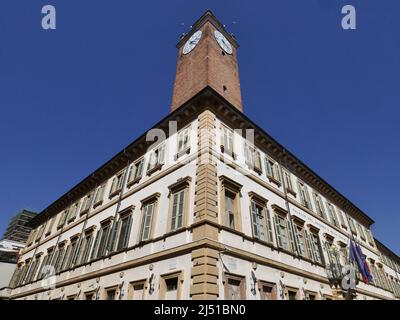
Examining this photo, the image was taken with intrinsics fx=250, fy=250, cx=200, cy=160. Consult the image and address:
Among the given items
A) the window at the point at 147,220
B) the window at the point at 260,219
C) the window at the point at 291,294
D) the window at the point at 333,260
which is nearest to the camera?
the window at the point at 291,294

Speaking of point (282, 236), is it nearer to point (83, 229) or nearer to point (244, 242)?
point (244, 242)

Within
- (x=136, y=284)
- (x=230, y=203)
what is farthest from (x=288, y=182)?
(x=136, y=284)

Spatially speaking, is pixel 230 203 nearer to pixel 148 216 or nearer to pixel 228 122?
pixel 148 216

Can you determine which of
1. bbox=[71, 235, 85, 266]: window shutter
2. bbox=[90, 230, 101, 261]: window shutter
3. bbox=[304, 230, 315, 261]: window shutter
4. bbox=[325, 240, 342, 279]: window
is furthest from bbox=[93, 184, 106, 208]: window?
bbox=[325, 240, 342, 279]: window

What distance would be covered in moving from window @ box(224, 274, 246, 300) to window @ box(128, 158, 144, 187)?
7.55 m

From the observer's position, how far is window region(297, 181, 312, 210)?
15.9 m

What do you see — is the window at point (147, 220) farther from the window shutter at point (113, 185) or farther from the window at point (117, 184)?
the window shutter at point (113, 185)

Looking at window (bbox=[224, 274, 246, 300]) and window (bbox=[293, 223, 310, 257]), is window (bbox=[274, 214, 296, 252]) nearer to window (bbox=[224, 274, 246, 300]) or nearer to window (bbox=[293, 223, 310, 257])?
window (bbox=[293, 223, 310, 257])

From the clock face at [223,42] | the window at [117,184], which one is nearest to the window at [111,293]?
the window at [117,184]

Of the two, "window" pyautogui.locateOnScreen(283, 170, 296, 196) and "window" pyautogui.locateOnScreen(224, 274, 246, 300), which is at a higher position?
"window" pyautogui.locateOnScreen(283, 170, 296, 196)

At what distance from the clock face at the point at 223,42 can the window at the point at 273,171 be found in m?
11.6

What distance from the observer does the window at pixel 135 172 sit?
46.2 ft

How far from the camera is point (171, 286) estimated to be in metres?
8.79

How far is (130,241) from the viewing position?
11516mm
